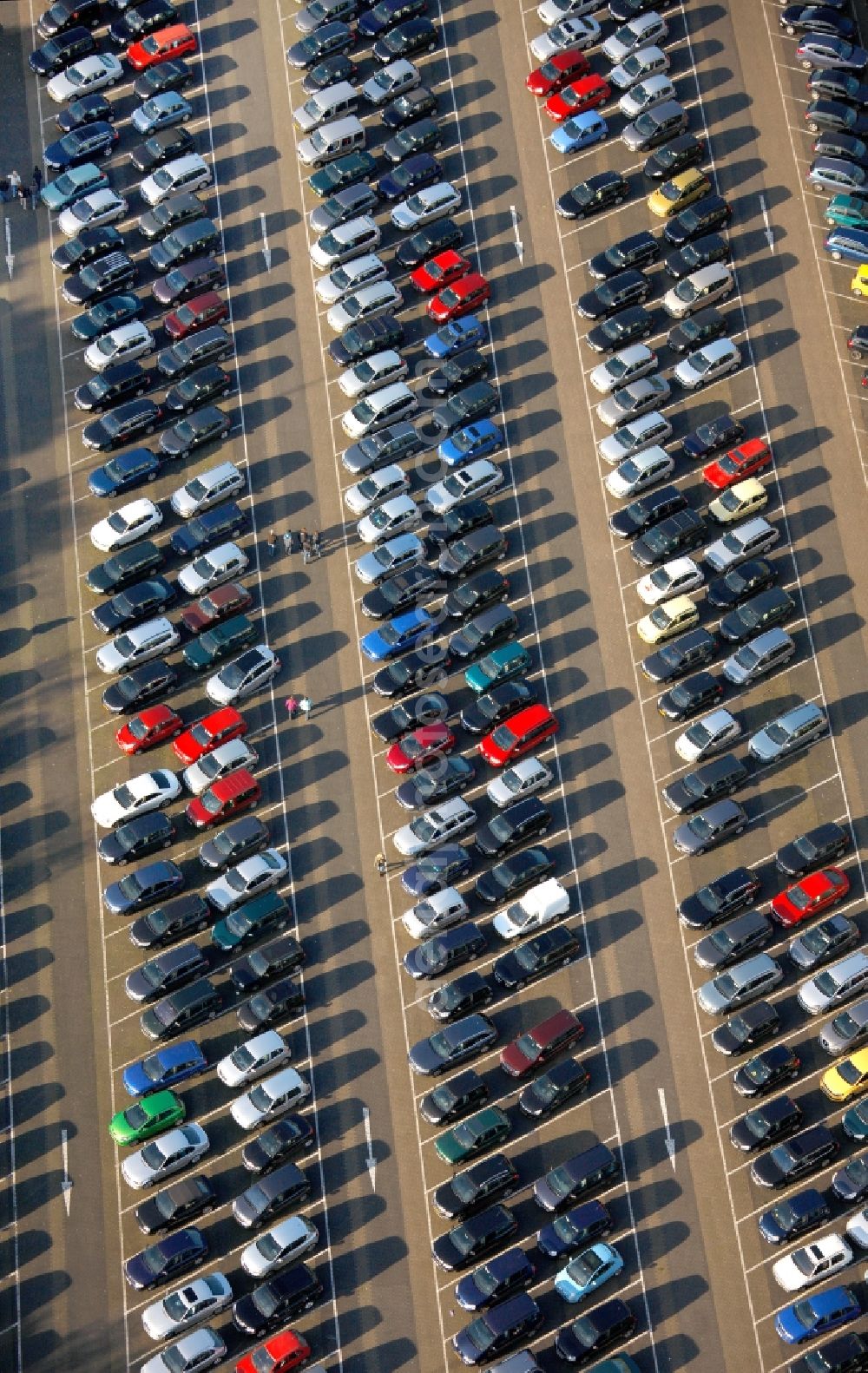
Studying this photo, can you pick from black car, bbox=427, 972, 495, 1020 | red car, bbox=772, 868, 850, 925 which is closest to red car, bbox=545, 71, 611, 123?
red car, bbox=772, 868, 850, 925

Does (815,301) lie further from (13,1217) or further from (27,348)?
(13,1217)

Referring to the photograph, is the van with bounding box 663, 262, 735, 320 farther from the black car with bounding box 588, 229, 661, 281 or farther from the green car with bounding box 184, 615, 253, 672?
the green car with bounding box 184, 615, 253, 672

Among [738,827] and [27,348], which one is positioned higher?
[27,348]

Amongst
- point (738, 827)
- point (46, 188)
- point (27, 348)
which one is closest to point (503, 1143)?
point (738, 827)

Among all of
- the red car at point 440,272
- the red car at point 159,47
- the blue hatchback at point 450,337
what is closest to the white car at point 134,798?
the blue hatchback at point 450,337

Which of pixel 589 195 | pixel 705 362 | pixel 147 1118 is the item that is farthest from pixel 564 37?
pixel 147 1118

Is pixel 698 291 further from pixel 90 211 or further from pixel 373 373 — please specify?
pixel 90 211
